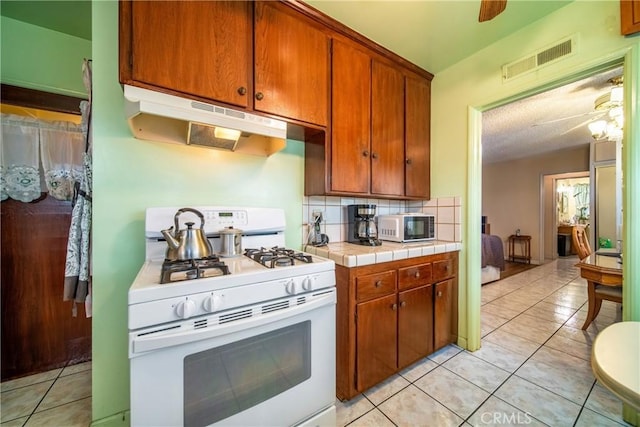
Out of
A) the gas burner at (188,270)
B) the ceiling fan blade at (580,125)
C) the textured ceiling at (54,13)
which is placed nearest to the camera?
the gas burner at (188,270)

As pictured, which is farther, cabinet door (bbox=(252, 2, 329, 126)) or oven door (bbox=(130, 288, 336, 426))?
cabinet door (bbox=(252, 2, 329, 126))

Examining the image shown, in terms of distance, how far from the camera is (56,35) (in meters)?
1.64

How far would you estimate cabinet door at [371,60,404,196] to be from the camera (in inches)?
71.8

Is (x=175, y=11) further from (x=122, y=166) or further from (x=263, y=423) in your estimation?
(x=263, y=423)

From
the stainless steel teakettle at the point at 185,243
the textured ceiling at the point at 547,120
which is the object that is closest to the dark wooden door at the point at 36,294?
the stainless steel teakettle at the point at 185,243

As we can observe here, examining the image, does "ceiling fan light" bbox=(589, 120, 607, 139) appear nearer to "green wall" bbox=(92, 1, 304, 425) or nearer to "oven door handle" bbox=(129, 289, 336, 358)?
"oven door handle" bbox=(129, 289, 336, 358)

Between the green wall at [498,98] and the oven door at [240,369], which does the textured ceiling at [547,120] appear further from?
the oven door at [240,369]

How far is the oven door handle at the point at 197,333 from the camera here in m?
0.75

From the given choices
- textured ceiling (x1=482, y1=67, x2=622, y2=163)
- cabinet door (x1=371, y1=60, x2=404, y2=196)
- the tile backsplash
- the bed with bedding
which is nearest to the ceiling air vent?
textured ceiling (x1=482, y1=67, x2=622, y2=163)

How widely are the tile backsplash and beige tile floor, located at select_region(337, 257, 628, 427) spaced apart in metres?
0.96

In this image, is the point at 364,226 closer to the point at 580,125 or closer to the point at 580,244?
the point at 580,244

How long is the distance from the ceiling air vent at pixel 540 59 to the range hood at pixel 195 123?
5.68 feet

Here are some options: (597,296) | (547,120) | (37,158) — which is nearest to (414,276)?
(597,296)

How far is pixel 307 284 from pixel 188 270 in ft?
1.65
